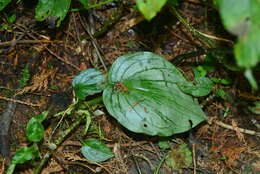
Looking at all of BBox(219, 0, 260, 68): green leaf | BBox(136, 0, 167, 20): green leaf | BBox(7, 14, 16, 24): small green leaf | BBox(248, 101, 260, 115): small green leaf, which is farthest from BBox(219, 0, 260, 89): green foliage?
BBox(7, 14, 16, 24): small green leaf

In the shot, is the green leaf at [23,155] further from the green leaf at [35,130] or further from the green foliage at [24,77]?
the green foliage at [24,77]

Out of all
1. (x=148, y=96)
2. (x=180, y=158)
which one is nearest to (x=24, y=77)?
(x=148, y=96)

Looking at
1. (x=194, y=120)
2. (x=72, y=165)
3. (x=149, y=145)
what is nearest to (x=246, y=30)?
(x=194, y=120)

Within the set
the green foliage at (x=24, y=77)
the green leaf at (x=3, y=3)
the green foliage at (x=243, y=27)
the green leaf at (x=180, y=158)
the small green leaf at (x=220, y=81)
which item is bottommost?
the green leaf at (x=180, y=158)

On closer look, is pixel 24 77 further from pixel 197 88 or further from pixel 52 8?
pixel 197 88

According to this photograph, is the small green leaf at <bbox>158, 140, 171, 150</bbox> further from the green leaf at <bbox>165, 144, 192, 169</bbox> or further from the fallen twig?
the fallen twig

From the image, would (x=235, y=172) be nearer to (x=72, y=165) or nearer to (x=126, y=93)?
(x=126, y=93)

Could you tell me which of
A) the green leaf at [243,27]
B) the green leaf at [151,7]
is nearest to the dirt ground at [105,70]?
the green leaf at [151,7]
